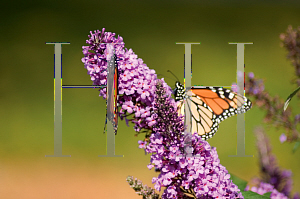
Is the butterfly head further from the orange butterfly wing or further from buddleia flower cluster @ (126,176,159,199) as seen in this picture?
buddleia flower cluster @ (126,176,159,199)

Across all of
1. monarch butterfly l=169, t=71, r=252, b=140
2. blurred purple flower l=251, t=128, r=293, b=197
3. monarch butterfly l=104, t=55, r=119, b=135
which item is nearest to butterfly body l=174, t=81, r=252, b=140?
monarch butterfly l=169, t=71, r=252, b=140

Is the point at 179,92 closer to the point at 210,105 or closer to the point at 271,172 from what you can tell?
the point at 210,105

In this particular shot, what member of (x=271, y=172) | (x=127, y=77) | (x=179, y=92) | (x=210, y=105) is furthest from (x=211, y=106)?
(x=127, y=77)

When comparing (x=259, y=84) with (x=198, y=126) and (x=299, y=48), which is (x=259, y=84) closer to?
(x=299, y=48)

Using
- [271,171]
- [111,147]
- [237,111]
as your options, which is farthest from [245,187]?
[111,147]

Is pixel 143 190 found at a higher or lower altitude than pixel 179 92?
lower

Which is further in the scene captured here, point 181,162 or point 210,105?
point 210,105
